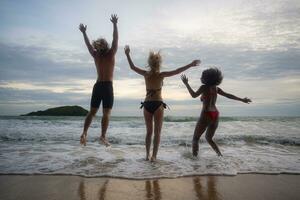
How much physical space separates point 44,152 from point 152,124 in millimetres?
3139

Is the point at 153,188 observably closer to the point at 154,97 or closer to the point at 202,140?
the point at 154,97

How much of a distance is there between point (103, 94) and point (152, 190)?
3272mm

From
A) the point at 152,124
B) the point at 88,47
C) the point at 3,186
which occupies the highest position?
the point at 88,47

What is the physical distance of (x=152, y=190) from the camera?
13.9 feet

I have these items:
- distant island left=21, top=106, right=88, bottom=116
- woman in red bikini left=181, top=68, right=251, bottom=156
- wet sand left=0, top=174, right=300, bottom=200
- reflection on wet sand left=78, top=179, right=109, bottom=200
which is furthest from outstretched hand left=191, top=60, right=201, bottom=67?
distant island left=21, top=106, right=88, bottom=116

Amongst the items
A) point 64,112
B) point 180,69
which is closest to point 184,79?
point 180,69

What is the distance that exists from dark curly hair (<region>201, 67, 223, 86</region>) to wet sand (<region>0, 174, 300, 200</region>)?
7.65ft

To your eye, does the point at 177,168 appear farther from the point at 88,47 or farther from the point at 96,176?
the point at 88,47

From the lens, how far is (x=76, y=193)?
406 cm

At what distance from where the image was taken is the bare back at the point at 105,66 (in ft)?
22.8

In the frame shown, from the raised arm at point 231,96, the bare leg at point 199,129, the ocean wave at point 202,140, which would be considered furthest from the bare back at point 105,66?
the ocean wave at point 202,140

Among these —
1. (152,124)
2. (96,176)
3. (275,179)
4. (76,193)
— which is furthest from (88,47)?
(275,179)

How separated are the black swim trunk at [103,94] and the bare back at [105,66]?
0.42ft

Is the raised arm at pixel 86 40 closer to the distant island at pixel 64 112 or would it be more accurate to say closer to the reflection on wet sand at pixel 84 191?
the reflection on wet sand at pixel 84 191
